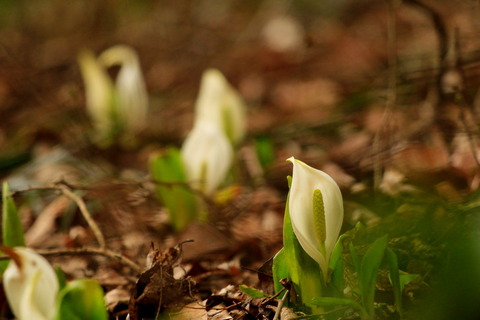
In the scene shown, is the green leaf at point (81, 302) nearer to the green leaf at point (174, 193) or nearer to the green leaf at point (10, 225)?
the green leaf at point (10, 225)

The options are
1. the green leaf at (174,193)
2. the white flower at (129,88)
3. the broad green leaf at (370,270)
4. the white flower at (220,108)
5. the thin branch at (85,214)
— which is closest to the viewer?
the broad green leaf at (370,270)

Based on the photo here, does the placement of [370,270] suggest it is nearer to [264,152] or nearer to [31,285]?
[31,285]

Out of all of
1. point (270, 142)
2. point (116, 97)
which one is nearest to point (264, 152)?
point (270, 142)

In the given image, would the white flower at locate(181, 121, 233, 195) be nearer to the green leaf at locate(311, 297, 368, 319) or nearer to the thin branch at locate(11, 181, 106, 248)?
the thin branch at locate(11, 181, 106, 248)

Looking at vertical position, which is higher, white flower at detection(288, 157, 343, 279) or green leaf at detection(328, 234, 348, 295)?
white flower at detection(288, 157, 343, 279)

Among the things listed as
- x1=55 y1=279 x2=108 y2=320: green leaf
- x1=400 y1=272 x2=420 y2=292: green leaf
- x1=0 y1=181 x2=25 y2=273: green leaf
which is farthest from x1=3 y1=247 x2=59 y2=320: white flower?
x1=400 y1=272 x2=420 y2=292: green leaf

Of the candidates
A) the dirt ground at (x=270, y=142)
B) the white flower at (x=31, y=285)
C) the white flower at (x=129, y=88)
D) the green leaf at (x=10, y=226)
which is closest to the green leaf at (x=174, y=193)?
the dirt ground at (x=270, y=142)
